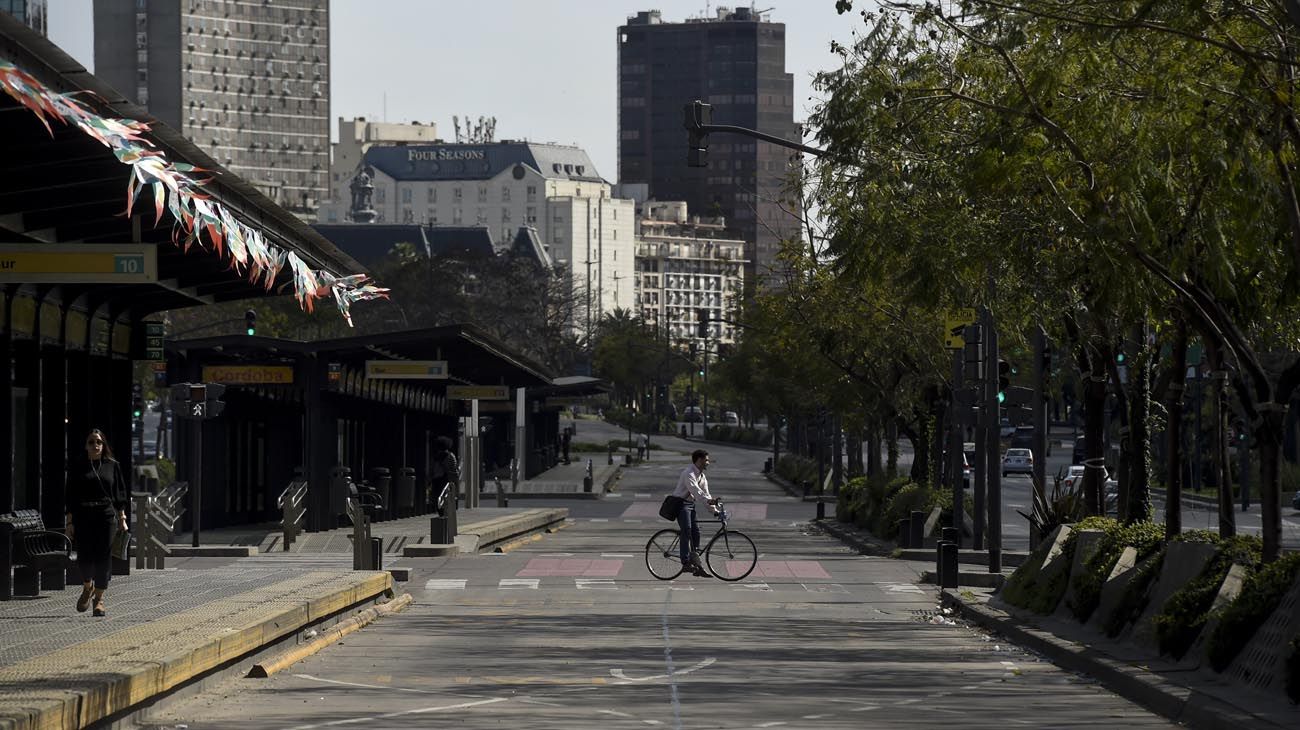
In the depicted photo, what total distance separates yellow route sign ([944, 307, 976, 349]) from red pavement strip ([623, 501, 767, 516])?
27.5 m

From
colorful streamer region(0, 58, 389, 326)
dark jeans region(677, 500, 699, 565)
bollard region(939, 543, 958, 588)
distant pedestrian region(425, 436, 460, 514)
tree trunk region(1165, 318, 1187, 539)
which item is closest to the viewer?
colorful streamer region(0, 58, 389, 326)

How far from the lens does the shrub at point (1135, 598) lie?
18.3 m

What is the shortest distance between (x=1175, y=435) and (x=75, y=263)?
32.6 feet

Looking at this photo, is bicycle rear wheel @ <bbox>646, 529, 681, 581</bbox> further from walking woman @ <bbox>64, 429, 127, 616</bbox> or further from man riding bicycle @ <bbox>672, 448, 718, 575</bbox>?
walking woman @ <bbox>64, 429, 127, 616</bbox>

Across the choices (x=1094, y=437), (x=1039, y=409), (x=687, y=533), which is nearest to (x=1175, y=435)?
(x=1094, y=437)

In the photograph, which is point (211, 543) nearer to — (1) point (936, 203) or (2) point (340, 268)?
(2) point (340, 268)

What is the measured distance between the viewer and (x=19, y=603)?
67.6 feet

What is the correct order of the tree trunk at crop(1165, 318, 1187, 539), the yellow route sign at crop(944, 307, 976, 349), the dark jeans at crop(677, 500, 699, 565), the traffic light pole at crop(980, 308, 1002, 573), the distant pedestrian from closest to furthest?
the tree trunk at crop(1165, 318, 1187, 539) < the traffic light pole at crop(980, 308, 1002, 573) < the yellow route sign at crop(944, 307, 976, 349) < the dark jeans at crop(677, 500, 699, 565) < the distant pedestrian

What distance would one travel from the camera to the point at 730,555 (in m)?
31.6

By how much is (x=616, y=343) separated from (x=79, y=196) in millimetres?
146472

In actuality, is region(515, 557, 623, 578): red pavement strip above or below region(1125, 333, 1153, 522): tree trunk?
below

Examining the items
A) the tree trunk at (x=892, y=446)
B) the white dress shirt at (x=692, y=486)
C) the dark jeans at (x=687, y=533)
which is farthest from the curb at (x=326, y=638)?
the tree trunk at (x=892, y=446)

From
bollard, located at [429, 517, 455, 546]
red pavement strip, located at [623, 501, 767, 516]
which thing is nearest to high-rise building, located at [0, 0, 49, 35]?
bollard, located at [429, 517, 455, 546]

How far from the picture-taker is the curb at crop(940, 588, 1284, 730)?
1329 centimetres
